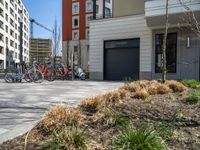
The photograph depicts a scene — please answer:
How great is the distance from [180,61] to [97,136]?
54.4 ft

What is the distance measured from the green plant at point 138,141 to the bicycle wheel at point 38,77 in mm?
13689

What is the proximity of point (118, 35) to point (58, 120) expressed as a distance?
1862cm

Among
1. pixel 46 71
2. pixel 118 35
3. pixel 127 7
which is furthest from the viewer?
pixel 127 7

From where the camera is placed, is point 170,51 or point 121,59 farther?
point 121,59

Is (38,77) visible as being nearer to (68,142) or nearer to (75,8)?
(68,142)

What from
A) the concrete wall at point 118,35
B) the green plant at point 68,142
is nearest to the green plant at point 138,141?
the green plant at point 68,142

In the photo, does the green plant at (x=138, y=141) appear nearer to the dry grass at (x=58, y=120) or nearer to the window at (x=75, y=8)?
the dry grass at (x=58, y=120)

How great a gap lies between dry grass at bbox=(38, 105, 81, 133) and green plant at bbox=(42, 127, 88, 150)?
0.57m

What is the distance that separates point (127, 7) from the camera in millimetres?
24031

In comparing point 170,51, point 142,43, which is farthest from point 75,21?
point 170,51

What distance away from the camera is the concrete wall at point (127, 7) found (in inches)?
922

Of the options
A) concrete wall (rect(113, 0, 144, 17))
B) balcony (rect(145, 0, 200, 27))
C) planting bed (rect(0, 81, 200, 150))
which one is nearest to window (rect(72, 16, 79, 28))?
concrete wall (rect(113, 0, 144, 17))

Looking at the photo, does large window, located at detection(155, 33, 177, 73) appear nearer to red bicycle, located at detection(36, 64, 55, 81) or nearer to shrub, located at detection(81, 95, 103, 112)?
red bicycle, located at detection(36, 64, 55, 81)

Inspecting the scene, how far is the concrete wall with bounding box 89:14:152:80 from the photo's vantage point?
21281mm
